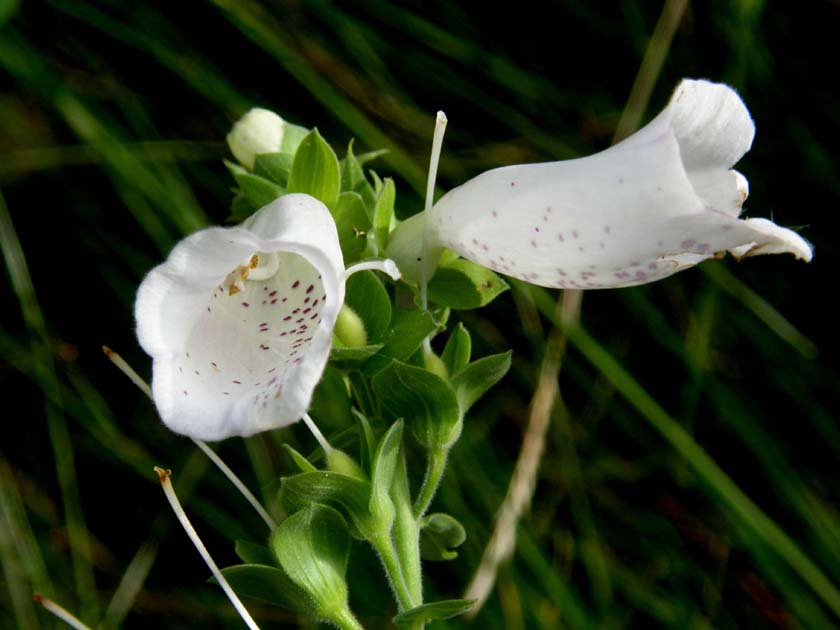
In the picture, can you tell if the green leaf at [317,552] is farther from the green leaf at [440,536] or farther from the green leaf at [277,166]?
the green leaf at [277,166]

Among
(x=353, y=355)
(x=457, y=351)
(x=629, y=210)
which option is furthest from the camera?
(x=457, y=351)

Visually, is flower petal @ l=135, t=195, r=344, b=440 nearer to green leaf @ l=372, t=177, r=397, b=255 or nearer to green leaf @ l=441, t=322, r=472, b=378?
green leaf @ l=372, t=177, r=397, b=255

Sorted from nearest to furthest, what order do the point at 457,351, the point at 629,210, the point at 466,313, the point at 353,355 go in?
1. the point at 629,210
2. the point at 353,355
3. the point at 457,351
4. the point at 466,313

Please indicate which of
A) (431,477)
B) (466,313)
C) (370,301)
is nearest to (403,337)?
(370,301)

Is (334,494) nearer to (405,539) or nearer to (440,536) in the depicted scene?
(405,539)

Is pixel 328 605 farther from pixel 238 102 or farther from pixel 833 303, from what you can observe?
pixel 833 303

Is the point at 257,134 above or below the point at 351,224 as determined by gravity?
above

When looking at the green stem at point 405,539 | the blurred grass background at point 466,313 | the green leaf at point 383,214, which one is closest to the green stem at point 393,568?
the green stem at point 405,539
